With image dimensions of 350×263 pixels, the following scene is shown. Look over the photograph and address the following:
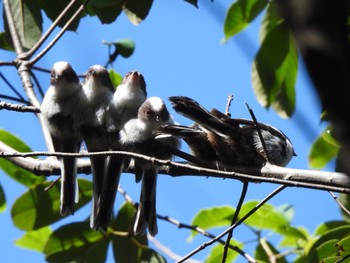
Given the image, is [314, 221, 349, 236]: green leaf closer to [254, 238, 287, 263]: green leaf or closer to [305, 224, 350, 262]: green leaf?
[254, 238, 287, 263]: green leaf

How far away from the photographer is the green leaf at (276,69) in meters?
2.44

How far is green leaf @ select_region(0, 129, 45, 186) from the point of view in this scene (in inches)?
108

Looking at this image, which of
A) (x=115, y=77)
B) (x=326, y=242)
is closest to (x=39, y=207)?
(x=115, y=77)

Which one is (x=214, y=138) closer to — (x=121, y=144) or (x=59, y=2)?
(x=121, y=144)

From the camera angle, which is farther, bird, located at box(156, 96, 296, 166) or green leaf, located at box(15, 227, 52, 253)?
green leaf, located at box(15, 227, 52, 253)

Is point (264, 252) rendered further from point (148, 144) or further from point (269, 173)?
point (269, 173)

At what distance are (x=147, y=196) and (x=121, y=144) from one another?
279 mm

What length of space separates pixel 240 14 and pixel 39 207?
1260mm

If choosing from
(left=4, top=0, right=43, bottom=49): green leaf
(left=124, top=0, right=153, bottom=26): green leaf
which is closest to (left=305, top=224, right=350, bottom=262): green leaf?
(left=124, top=0, right=153, bottom=26): green leaf

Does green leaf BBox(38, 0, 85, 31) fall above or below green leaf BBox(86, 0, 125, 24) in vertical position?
above

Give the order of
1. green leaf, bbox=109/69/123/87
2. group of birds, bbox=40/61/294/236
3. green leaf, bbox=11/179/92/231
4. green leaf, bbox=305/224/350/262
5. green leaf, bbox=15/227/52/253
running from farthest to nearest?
1. green leaf, bbox=109/69/123/87
2. green leaf, bbox=15/227/52/253
3. green leaf, bbox=11/179/92/231
4. group of birds, bbox=40/61/294/236
5. green leaf, bbox=305/224/350/262

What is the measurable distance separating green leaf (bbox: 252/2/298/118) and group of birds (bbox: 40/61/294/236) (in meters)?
0.31

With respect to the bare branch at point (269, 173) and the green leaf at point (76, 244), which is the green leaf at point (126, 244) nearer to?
the green leaf at point (76, 244)

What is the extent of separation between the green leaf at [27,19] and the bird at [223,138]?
934 mm
